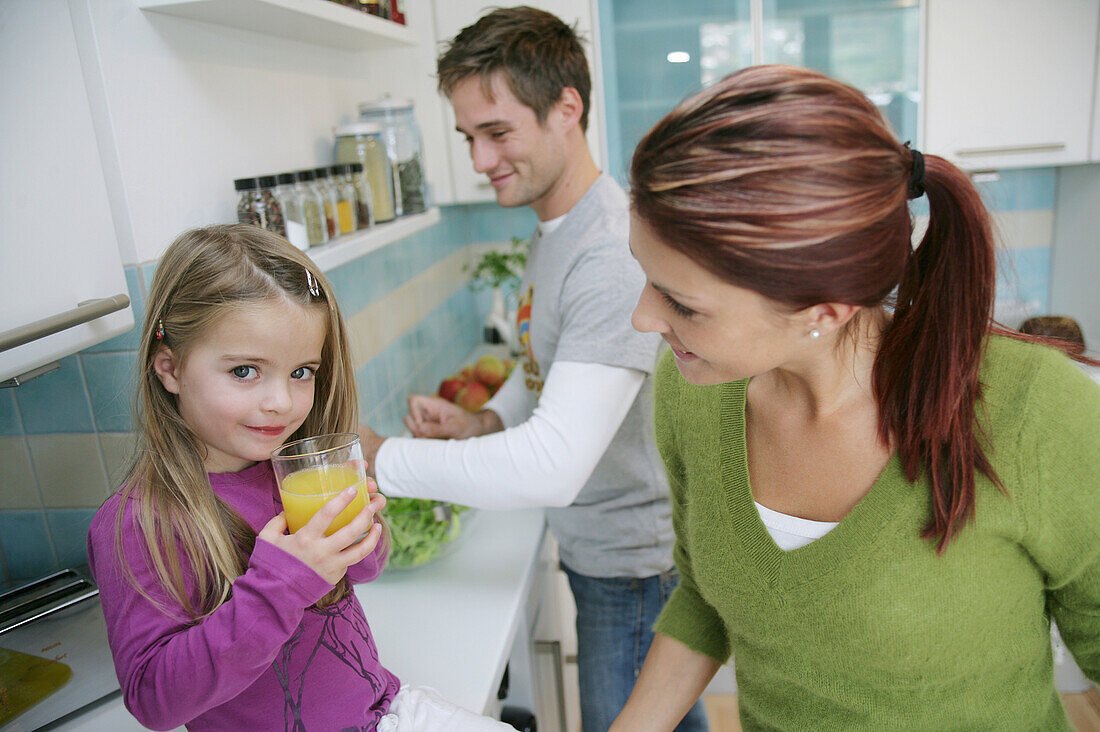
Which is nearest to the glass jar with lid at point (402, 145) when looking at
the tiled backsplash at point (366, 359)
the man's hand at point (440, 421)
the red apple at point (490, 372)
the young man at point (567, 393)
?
the tiled backsplash at point (366, 359)

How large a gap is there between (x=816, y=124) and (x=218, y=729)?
86 centimetres

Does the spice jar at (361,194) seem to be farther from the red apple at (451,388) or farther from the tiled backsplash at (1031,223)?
the tiled backsplash at (1031,223)

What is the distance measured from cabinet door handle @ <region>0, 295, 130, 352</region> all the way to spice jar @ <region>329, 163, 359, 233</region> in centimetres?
54

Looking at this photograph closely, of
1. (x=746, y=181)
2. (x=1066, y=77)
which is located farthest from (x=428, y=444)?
(x=1066, y=77)

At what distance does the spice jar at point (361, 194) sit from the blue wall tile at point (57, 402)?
0.58m

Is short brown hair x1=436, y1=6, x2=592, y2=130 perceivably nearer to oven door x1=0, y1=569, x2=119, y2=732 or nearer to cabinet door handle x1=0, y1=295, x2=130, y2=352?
cabinet door handle x1=0, y1=295, x2=130, y2=352

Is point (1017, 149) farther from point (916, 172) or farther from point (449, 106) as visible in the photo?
point (916, 172)

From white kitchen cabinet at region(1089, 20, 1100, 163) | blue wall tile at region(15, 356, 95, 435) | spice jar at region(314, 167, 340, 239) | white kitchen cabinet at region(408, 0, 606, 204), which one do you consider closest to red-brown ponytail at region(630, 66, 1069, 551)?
spice jar at region(314, 167, 340, 239)

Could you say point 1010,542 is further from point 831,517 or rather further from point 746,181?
point 746,181

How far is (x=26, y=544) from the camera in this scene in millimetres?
1227

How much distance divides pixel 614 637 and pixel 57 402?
1041mm

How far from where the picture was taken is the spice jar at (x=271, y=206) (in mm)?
1241

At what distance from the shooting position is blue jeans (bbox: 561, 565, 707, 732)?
5.02ft

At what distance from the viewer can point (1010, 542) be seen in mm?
837
